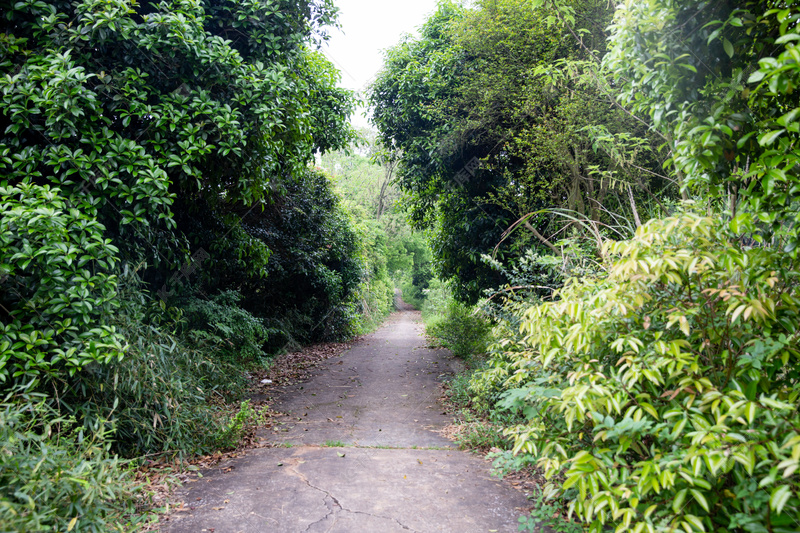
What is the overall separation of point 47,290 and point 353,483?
2934 millimetres

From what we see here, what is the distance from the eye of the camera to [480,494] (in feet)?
11.9

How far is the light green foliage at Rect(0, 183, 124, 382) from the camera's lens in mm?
3318

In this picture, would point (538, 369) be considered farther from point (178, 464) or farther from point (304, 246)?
point (304, 246)

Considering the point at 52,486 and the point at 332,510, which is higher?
the point at 52,486

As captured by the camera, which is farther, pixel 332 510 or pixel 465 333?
pixel 465 333

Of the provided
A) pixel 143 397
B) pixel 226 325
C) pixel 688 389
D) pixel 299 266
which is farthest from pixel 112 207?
pixel 299 266

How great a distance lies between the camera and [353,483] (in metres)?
3.79

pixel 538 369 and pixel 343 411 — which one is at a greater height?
pixel 538 369

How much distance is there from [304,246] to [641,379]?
32.6 ft

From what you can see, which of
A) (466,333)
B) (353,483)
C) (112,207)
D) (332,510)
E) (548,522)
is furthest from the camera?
(466,333)

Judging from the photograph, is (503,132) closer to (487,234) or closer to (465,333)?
(487,234)

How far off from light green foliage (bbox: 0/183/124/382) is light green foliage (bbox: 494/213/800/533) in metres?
3.41

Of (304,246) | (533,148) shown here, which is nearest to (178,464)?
(533,148)

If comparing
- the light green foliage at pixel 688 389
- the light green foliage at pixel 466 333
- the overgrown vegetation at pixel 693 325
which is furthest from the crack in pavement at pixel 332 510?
the light green foliage at pixel 466 333
